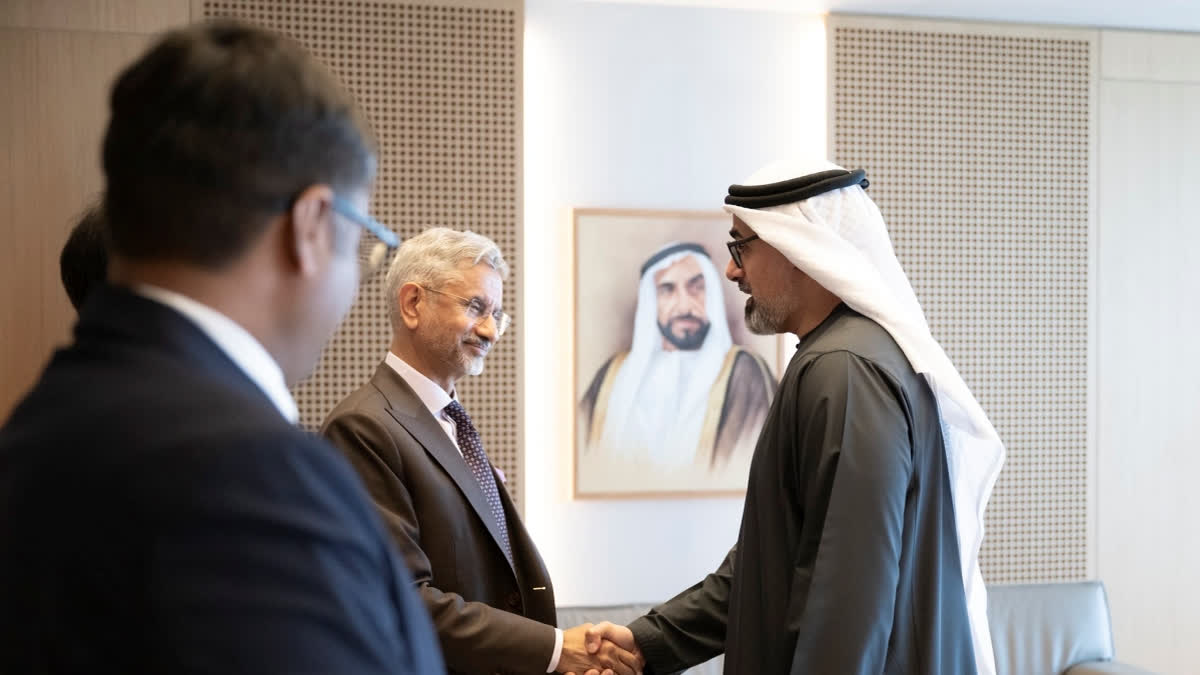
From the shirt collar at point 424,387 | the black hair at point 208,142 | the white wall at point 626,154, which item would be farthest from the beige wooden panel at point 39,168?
the black hair at point 208,142

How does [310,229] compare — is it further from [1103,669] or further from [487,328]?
[1103,669]

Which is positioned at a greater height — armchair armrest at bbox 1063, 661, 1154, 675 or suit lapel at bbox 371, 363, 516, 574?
suit lapel at bbox 371, 363, 516, 574

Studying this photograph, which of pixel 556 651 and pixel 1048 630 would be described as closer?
pixel 556 651

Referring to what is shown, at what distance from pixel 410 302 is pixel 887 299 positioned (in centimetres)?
113

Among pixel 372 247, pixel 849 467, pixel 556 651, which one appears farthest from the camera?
pixel 556 651

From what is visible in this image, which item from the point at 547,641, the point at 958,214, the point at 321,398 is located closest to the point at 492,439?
the point at 321,398

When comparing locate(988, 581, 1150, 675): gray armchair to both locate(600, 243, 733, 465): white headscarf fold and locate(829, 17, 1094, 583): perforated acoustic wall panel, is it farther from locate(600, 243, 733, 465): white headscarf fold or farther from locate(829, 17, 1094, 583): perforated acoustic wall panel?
locate(600, 243, 733, 465): white headscarf fold

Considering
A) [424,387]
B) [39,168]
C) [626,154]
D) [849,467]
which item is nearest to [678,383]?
[626,154]

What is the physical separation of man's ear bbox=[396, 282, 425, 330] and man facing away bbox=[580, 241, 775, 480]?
1.89 metres

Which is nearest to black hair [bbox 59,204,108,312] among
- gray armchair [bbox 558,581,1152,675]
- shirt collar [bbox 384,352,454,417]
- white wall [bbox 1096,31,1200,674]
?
shirt collar [bbox 384,352,454,417]

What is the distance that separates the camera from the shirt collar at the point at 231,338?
943 mm

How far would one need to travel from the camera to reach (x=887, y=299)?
2619mm

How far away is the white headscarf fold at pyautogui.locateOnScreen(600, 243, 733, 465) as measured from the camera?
467cm

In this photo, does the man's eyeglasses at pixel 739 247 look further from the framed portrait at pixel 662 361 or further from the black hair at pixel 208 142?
the black hair at pixel 208 142
